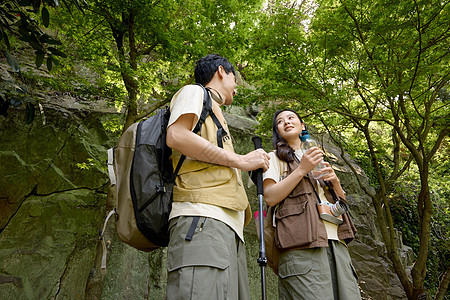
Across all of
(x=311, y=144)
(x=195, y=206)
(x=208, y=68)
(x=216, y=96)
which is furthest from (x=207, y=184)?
(x=311, y=144)

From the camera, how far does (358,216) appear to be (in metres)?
7.32

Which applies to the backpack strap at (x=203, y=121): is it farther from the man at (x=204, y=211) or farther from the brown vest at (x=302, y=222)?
the brown vest at (x=302, y=222)

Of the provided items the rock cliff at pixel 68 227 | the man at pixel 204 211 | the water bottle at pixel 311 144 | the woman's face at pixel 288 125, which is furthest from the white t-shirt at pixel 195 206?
the rock cliff at pixel 68 227

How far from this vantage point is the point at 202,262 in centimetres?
126

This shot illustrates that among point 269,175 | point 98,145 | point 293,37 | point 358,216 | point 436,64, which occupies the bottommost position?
point 269,175

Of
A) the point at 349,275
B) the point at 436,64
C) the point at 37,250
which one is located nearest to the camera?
the point at 349,275

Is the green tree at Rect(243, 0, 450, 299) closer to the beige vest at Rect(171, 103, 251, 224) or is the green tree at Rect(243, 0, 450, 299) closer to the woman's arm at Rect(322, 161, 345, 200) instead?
the woman's arm at Rect(322, 161, 345, 200)

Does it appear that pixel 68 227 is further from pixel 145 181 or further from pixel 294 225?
pixel 294 225

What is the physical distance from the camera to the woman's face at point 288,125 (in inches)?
95.8

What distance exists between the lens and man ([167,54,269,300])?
1256mm

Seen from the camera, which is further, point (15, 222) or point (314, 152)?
point (15, 222)


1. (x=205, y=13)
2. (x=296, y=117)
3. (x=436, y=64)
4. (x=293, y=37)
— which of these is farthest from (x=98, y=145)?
(x=436, y=64)

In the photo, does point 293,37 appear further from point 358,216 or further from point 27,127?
point 27,127

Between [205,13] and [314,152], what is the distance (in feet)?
15.2
